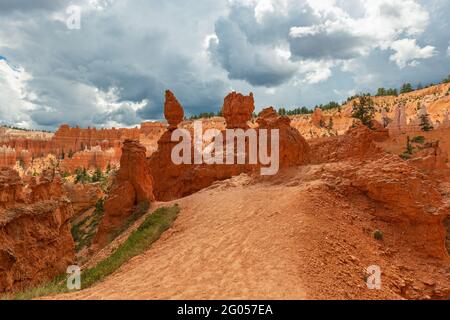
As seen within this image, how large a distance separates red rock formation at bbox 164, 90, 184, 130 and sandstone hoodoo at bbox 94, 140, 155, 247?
8016 mm

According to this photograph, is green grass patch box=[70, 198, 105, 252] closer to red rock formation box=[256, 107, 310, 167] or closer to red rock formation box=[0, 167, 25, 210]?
red rock formation box=[0, 167, 25, 210]

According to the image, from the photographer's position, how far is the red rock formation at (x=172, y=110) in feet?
87.9

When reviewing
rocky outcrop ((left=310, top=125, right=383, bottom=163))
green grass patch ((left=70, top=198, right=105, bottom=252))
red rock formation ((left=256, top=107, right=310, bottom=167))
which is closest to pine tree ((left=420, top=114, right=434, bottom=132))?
rocky outcrop ((left=310, top=125, right=383, bottom=163))

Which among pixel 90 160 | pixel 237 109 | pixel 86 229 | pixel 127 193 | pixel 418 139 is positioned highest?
pixel 237 109

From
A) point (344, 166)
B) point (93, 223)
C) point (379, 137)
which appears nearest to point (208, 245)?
point (344, 166)

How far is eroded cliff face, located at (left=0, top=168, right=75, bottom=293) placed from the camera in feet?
37.5

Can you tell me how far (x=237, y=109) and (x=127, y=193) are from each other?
11.0 meters

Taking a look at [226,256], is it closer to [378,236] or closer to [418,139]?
[378,236]

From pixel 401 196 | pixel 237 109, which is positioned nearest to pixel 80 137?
pixel 237 109

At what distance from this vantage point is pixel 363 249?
991 centimetres

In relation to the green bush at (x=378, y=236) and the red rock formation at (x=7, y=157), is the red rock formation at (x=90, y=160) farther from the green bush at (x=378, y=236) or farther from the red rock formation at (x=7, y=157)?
the green bush at (x=378, y=236)

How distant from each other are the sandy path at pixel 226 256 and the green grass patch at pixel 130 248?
0.44 metres

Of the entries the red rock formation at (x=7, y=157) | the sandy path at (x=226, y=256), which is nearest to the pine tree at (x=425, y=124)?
the sandy path at (x=226, y=256)

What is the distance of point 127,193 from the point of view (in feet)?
60.1
